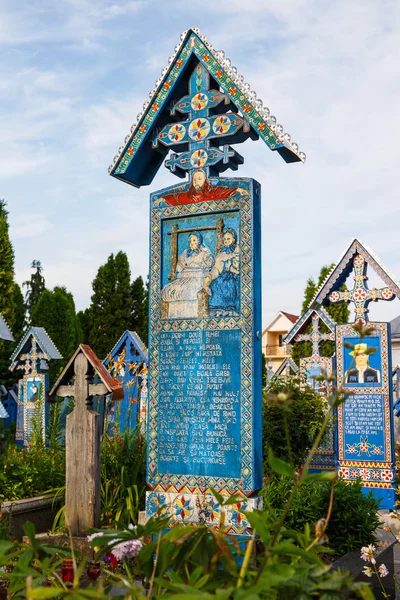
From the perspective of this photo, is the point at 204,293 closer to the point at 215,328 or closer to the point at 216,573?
the point at 215,328

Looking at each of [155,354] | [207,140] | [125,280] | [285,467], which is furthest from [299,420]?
[125,280]

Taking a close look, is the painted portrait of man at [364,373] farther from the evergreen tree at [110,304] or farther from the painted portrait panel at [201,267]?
the evergreen tree at [110,304]

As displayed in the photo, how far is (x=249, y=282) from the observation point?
18.7 feet

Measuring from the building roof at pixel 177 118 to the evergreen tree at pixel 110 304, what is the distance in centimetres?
1782

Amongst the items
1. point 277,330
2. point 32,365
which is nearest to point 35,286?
point 277,330

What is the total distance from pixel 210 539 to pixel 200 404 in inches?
130

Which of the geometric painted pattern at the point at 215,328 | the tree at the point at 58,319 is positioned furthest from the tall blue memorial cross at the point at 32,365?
the tree at the point at 58,319

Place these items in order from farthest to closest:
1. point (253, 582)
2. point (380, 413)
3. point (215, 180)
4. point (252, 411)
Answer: point (380, 413) → point (215, 180) → point (252, 411) → point (253, 582)

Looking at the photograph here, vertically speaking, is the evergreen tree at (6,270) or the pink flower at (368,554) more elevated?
the evergreen tree at (6,270)

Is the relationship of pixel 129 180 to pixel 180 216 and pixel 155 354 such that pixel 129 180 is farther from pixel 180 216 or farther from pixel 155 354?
pixel 155 354

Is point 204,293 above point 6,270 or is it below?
below

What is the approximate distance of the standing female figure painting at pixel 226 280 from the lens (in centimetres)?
579

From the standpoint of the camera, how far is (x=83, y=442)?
6.18 metres

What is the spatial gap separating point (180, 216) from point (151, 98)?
1.32 metres
